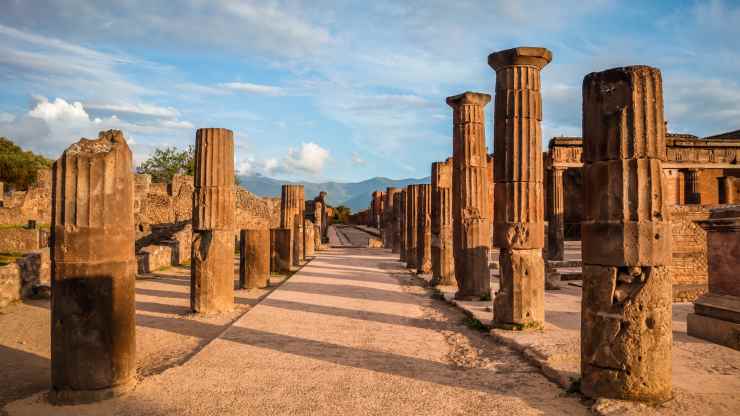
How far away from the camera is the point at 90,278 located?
5176 mm

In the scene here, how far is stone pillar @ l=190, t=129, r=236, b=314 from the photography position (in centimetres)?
1011

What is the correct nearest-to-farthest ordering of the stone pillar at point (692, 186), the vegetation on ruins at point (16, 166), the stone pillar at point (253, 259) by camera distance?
the stone pillar at point (253, 259) < the stone pillar at point (692, 186) < the vegetation on ruins at point (16, 166)

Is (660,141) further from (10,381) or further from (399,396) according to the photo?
(10,381)

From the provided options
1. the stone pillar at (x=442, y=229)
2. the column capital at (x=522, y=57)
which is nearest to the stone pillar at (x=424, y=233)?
the stone pillar at (x=442, y=229)

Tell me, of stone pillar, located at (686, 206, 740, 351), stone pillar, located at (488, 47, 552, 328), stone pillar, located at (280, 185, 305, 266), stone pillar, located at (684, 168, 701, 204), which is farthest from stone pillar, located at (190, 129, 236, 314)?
stone pillar, located at (684, 168, 701, 204)

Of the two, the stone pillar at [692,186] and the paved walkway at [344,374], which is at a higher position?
the stone pillar at [692,186]

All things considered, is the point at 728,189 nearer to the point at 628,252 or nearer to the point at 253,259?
the point at 253,259

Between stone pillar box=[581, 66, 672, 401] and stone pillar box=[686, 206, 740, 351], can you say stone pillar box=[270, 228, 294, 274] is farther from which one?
stone pillar box=[581, 66, 672, 401]

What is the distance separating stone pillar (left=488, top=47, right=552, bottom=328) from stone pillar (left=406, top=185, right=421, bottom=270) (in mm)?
10799

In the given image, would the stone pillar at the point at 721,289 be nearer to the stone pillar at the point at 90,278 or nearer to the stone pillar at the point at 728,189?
the stone pillar at the point at 90,278

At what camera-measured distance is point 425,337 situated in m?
8.06

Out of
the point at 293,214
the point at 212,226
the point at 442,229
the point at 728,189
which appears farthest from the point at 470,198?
the point at 728,189

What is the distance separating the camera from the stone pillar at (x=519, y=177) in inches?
331

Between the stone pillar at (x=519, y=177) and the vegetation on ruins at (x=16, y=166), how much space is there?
2206 inches
